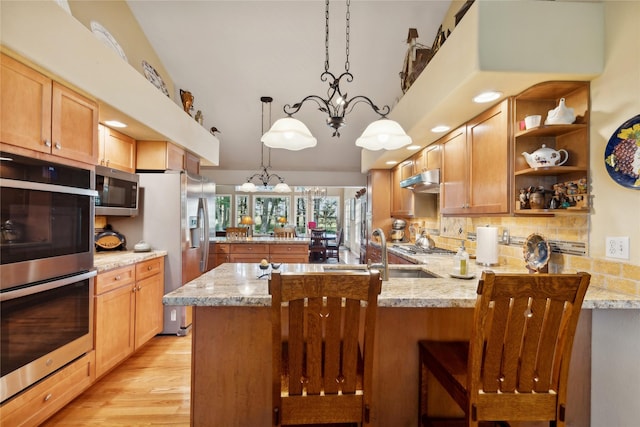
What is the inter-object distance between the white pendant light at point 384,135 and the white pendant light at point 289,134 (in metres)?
0.34

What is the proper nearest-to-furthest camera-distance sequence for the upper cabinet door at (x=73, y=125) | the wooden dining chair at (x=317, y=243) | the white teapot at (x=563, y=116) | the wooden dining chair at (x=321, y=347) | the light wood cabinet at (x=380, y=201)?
the wooden dining chair at (x=321, y=347) → the white teapot at (x=563, y=116) → the upper cabinet door at (x=73, y=125) → the light wood cabinet at (x=380, y=201) → the wooden dining chair at (x=317, y=243)

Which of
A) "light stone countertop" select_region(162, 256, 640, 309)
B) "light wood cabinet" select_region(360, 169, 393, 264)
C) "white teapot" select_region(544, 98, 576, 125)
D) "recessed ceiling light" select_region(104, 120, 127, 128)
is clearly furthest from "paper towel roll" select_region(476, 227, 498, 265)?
"recessed ceiling light" select_region(104, 120, 127, 128)

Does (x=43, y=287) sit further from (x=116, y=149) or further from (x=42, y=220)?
(x=116, y=149)

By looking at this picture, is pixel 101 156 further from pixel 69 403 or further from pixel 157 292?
pixel 69 403

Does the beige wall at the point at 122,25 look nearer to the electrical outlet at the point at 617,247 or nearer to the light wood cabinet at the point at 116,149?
the light wood cabinet at the point at 116,149

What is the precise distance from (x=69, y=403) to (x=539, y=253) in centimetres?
320

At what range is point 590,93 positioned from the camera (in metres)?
1.74

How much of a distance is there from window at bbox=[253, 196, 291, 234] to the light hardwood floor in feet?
26.1

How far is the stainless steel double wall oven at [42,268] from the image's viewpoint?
5.11 feet

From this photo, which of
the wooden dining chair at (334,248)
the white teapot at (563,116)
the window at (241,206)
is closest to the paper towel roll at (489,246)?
the white teapot at (563,116)

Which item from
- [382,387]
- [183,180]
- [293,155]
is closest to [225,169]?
[293,155]

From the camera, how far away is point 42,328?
5.80 feet

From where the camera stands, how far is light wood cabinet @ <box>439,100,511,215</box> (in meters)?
2.03

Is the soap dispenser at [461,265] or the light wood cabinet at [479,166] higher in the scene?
the light wood cabinet at [479,166]
